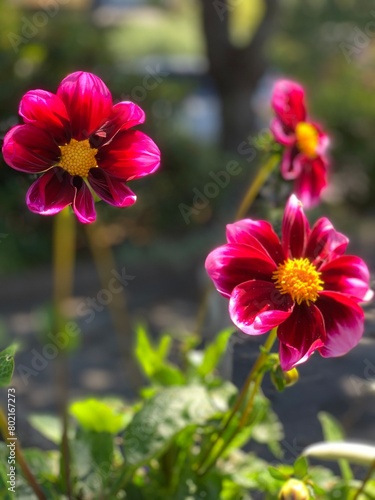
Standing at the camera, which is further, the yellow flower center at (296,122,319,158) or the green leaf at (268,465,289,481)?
the yellow flower center at (296,122,319,158)

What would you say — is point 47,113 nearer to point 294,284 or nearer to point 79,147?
point 79,147

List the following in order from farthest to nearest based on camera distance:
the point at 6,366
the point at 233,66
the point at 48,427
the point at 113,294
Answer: the point at 233,66
the point at 113,294
the point at 48,427
the point at 6,366

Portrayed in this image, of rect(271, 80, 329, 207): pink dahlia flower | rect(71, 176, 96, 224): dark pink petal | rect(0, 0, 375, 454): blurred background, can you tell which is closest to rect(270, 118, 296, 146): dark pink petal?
rect(271, 80, 329, 207): pink dahlia flower

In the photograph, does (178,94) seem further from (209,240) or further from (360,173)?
(360,173)

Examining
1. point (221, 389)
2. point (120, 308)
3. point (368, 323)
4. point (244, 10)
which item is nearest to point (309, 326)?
point (368, 323)

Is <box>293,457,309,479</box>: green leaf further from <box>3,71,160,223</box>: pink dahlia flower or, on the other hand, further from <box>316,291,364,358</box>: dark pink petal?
<box>3,71,160,223</box>: pink dahlia flower

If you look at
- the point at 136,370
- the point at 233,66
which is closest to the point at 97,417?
the point at 136,370
